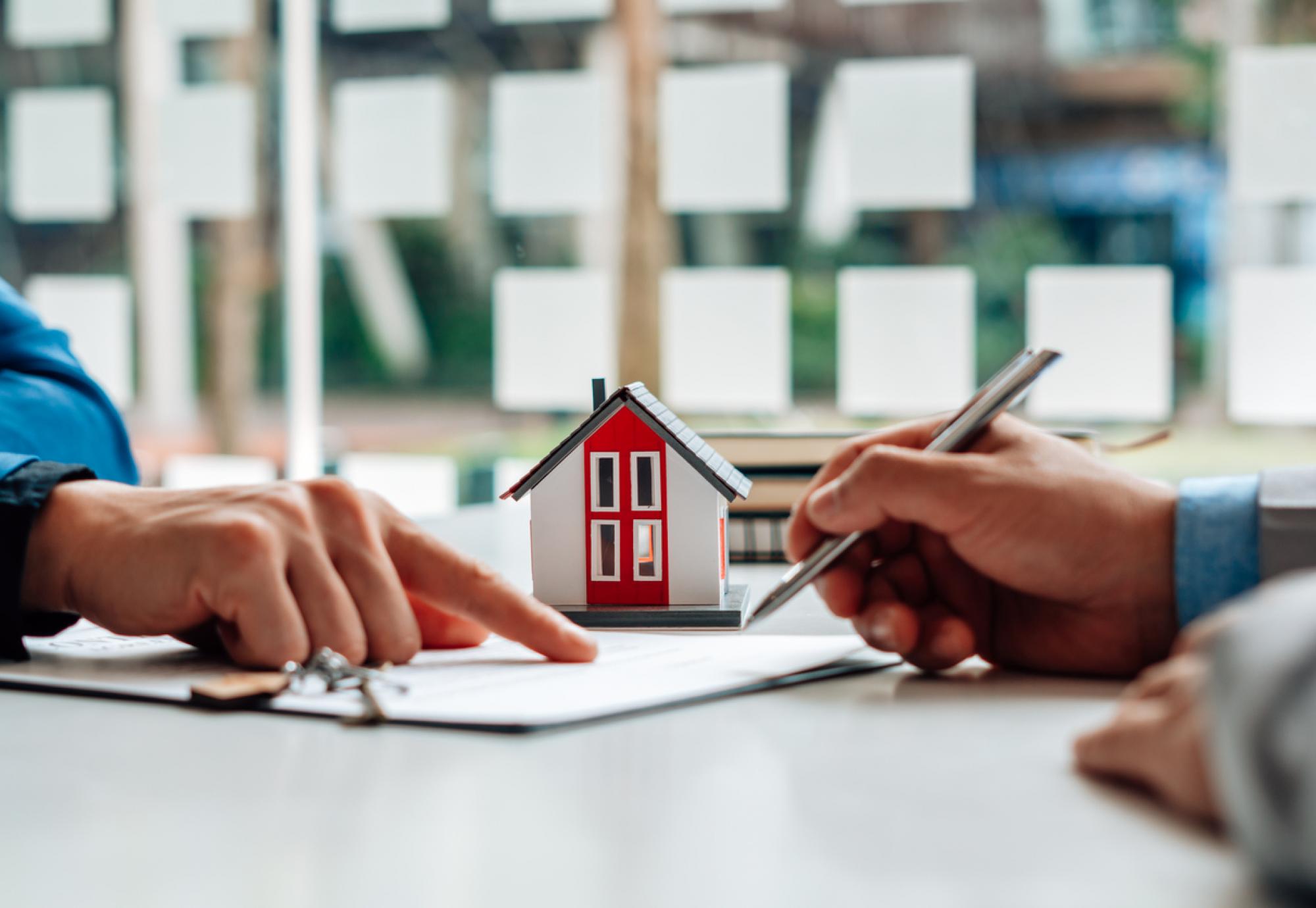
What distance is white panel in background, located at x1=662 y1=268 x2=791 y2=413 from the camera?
104 inches

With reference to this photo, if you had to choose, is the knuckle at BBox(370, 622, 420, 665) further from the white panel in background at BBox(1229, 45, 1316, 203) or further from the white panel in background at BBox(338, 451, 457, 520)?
the white panel in background at BBox(338, 451, 457, 520)

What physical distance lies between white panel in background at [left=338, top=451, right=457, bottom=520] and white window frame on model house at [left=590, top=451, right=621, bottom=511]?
212 cm

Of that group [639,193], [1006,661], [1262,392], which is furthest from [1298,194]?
[1006,661]

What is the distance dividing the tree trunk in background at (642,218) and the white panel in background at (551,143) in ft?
0.19

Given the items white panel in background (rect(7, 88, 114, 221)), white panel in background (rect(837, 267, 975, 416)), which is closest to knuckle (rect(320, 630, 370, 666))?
white panel in background (rect(837, 267, 975, 416))

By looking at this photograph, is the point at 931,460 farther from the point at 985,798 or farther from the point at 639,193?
the point at 639,193

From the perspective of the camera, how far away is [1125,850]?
36 cm

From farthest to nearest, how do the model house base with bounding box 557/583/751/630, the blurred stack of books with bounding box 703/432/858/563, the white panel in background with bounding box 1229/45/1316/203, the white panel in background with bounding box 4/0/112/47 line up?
the white panel in background with bounding box 4/0/112/47, the white panel in background with bounding box 1229/45/1316/203, the blurred stack of books with bounding box 703/432/858/563, the model house base with bounding box 557/583/751/630

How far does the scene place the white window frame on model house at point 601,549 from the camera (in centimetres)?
86

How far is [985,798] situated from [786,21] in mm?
2497

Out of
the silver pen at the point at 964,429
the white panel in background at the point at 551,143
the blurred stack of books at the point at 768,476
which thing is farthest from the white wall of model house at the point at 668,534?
the white panel in background at the point at 551,143

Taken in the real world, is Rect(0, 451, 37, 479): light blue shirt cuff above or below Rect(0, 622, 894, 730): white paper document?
above

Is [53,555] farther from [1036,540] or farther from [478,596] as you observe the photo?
[1036,540]

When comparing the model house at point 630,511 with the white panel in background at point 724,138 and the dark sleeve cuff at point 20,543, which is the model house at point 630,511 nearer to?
the dark sleeve cuff at point 20,543
